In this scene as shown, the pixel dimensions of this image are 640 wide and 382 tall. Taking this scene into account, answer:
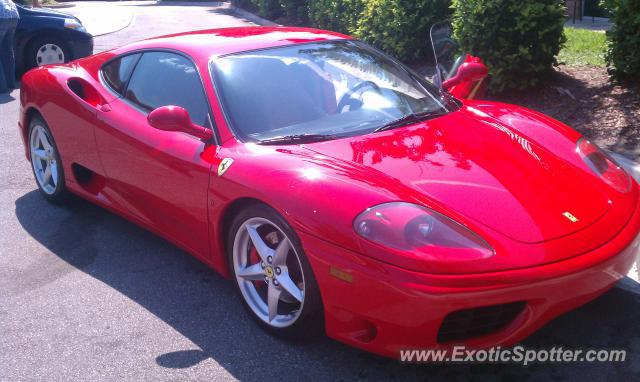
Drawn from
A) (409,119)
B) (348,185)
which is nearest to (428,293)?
(348,185)

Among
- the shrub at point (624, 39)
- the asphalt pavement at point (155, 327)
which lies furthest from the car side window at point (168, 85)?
the shrub at point (624, 39)

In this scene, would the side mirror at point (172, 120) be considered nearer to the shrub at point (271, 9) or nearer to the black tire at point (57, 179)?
the black tire at point (57, 179)

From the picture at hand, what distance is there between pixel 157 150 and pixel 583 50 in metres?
6.04

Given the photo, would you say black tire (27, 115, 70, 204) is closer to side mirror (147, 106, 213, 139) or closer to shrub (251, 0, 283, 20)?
side mirror (147, 106, 213, 139)

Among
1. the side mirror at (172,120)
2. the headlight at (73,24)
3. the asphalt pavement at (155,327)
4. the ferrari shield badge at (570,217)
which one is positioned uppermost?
the side mirror at (172,120)

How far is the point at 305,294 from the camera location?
3100 millimetres

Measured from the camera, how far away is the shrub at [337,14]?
11531 millimetres

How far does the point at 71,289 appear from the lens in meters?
4.10

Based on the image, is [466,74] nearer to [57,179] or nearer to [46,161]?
[57,179]

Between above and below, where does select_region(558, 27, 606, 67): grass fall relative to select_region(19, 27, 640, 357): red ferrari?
below

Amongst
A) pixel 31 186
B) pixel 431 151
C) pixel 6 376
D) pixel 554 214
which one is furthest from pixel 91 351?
pixel 31 186

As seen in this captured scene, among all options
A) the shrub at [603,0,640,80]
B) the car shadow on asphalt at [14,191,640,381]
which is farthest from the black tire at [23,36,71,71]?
the shrub at [603,0,640,80]

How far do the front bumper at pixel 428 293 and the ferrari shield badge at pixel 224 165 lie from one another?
69cm

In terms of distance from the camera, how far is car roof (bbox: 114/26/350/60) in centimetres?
419
